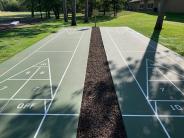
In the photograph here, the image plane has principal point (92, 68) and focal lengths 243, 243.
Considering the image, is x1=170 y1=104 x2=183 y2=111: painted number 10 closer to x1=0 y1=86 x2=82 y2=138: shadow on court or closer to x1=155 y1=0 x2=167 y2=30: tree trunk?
x1=0 y1=86 x2=82 y2=138: shadow on court

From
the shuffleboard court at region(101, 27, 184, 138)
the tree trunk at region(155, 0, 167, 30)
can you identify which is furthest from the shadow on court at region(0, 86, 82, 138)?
the tree trunk at region(155, 0, 167, 30)

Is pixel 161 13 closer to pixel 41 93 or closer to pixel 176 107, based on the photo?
pixel 176 107

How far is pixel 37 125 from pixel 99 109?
6.84 feet

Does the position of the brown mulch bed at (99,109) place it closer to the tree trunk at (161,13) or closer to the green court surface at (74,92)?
the green court surface at (74,92)

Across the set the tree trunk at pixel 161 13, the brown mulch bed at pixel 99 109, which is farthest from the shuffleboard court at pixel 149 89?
the tree trunk at pixel 161 13

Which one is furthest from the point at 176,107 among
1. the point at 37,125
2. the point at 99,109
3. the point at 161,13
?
the point at 161,13

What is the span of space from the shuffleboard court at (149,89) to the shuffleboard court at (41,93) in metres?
1.70

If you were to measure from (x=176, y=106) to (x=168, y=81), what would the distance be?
8.48ft

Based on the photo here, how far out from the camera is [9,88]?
1002 centimetres

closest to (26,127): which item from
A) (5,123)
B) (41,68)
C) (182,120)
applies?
(5,123)

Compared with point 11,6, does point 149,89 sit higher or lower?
lower

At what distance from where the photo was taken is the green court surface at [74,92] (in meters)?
7.01

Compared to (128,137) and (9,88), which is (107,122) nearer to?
(128,137)

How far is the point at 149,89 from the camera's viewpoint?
986cm
